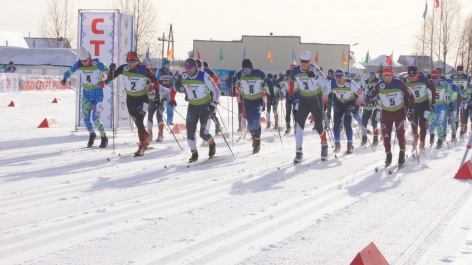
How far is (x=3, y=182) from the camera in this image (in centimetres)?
→ 941

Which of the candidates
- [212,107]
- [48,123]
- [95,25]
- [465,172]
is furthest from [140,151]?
[48,123]

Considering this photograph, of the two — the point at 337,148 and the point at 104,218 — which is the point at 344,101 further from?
the point at 104,218

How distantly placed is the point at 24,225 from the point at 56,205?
1.07 m

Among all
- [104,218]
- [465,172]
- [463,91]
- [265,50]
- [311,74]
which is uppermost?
[265,50]

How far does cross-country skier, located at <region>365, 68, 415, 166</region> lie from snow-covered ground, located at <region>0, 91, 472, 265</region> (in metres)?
0.45

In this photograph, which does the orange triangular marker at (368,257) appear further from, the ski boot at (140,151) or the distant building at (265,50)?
the distant building at (265,50)

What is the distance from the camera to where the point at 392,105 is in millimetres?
12398

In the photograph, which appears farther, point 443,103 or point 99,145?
point 443,103

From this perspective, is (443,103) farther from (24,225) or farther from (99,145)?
(24,225)

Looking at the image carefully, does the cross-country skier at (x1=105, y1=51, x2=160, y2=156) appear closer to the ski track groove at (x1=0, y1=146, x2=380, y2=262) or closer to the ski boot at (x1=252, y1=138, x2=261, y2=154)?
the ski boot at (x1=252, y1=138, x2=261, y2=154)

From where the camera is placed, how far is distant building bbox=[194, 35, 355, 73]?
78625 millimetres

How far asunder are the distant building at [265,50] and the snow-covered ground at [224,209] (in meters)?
65.8

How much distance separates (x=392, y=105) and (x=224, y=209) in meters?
5.67

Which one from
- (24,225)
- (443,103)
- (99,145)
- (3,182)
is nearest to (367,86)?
(443,103)
